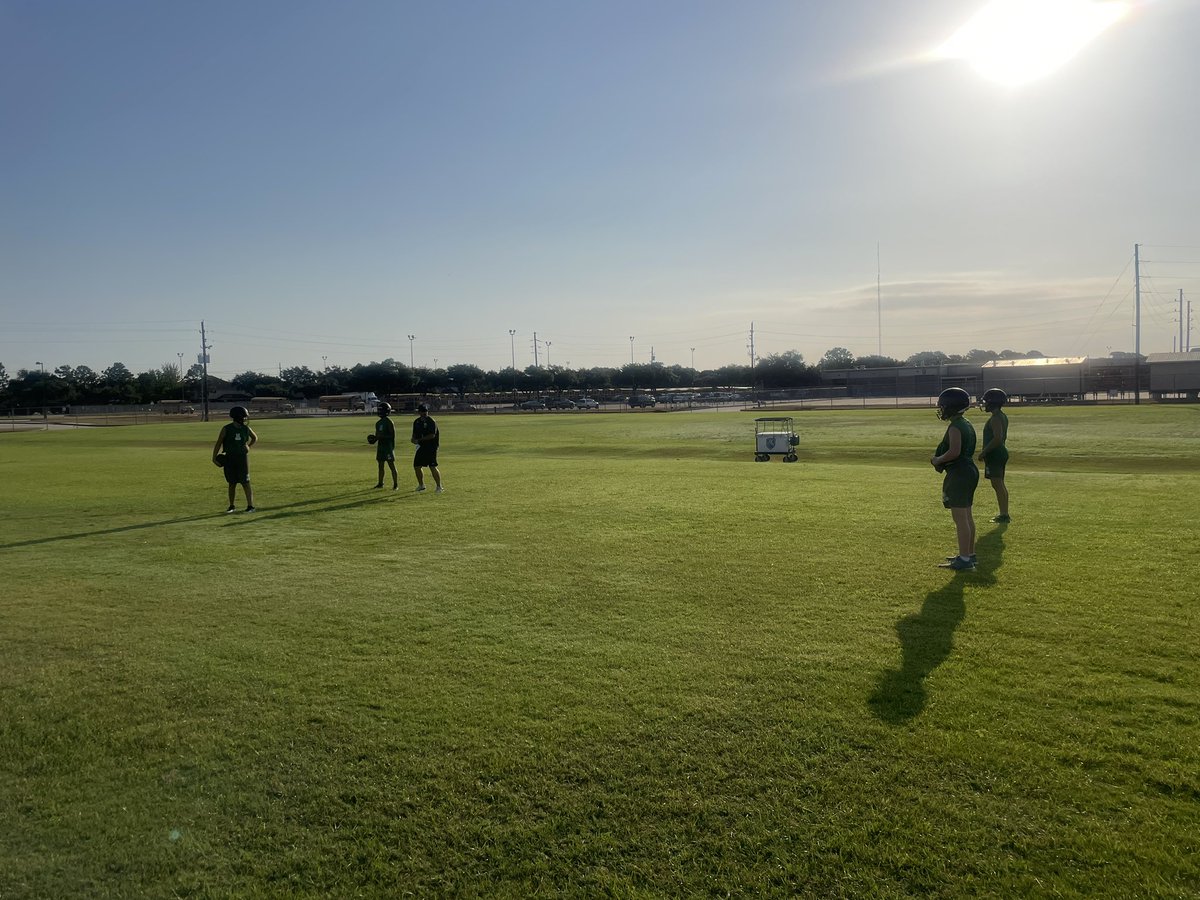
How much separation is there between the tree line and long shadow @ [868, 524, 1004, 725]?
109 meters

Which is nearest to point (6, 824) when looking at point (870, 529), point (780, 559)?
point (780, 559)

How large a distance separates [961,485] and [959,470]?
0.17 meters

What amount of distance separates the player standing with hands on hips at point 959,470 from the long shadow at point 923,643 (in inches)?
9.7

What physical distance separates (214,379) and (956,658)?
540 feet

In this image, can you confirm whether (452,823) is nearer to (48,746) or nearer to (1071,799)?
(48,746)

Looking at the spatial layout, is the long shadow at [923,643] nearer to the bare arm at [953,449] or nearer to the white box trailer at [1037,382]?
the bare arm at [953,449]

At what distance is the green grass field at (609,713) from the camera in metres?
3.31

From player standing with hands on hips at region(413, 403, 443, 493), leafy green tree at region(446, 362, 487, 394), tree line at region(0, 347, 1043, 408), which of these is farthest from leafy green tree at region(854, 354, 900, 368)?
player standing with hands on hips at region(413, 403, 443, 493)

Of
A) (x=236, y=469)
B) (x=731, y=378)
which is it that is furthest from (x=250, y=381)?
(x=236, y=469)

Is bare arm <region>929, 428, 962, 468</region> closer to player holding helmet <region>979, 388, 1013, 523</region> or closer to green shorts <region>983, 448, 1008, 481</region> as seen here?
player holding helmet <region>979, 388, 1013, 523</region>

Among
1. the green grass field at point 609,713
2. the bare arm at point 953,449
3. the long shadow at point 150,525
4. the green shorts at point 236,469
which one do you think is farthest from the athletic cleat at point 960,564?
the green shorts at point 236,469

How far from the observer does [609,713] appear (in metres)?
4.63

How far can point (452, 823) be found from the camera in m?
3.58

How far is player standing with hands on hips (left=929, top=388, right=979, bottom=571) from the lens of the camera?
7816mm
